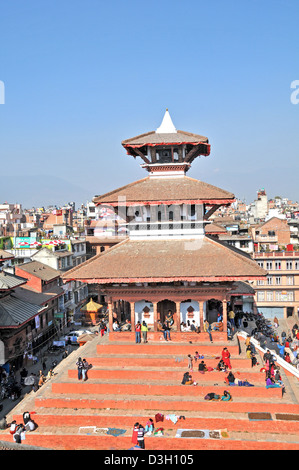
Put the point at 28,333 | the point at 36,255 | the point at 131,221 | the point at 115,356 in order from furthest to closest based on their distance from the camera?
the point at 36,255
the point at 28,333
the point at 131,221
the point at 115,356

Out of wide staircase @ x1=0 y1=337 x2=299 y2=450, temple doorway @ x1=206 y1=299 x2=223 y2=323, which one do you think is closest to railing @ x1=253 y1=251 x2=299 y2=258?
temple doorway @ x1=206 y1=299 x2=223 y2=323

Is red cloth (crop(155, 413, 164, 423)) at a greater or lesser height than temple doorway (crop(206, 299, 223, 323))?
lesser

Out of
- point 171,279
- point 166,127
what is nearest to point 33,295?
point 166,127

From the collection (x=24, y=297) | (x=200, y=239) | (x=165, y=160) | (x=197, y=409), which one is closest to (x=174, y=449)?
(x=197, y=409)

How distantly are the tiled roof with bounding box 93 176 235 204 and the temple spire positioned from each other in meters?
2.79

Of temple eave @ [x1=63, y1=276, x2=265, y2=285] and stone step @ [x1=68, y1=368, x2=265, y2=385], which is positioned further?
temple eave @ [x1=63, y1=276, x2=265, y2=285]

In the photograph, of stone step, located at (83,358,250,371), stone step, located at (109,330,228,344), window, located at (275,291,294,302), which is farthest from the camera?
window, located at (275,291,294,302)

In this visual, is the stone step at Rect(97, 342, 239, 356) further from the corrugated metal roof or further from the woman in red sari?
the corrugated metal roof

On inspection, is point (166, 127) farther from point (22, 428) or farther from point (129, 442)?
point (22, 428)

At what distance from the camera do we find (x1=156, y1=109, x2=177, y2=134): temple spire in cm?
2056

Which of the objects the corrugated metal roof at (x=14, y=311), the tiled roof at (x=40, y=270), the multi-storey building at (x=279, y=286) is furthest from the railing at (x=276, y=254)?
the corrugated metal roof at (x=14, y=311)
